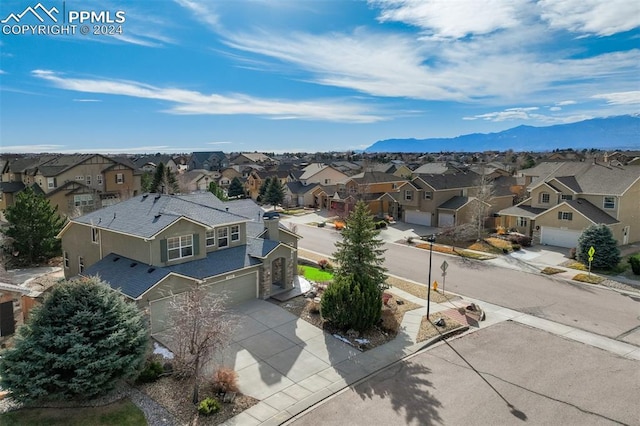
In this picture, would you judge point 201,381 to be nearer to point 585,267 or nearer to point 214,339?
point 214,339

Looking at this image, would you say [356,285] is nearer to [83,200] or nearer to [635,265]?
[635,265]

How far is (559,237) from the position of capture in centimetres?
3847

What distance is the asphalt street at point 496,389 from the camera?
531 inches

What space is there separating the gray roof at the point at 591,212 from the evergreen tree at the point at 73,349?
123 ft

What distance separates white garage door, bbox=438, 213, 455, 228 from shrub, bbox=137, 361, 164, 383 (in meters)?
38.4

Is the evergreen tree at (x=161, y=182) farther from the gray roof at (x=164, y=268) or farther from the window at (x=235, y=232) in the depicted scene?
the gray roof at (x=164, y=268)

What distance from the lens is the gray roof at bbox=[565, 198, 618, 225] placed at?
36.3m

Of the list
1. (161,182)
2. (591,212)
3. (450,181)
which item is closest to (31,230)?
(161,182)

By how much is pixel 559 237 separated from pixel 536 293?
1537 cm

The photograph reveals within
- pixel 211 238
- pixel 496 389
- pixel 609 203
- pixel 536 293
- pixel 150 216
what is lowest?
pixel 496 389

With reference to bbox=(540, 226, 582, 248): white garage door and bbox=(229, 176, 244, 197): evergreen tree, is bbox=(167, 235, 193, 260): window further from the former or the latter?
bbox=(229, 176, 244, 197): evergreen tree

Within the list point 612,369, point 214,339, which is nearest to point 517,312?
point 612,369

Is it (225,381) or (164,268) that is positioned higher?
(164,268)

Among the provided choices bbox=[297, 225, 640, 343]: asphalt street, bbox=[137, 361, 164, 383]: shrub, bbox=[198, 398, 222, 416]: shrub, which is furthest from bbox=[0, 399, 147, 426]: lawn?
bbox=[297, 225, 640, 343]: asphalt street
